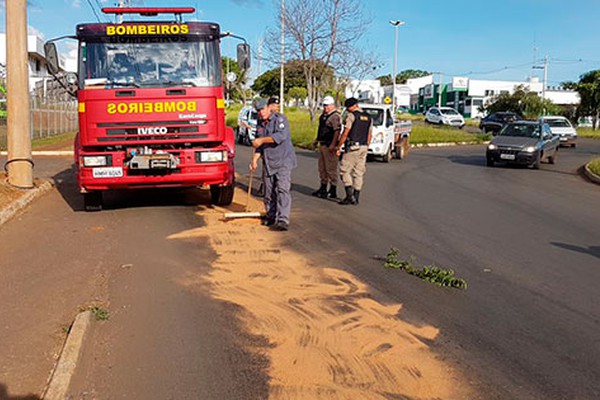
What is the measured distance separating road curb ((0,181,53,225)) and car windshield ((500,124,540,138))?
47.7ft

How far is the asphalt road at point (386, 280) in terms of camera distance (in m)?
4.36

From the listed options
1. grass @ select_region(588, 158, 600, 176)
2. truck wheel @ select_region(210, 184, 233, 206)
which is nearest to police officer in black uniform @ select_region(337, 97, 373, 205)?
truck wheel @ select_region(210, 184, 233, 206)

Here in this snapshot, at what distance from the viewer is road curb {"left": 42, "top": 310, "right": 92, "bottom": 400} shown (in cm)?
401

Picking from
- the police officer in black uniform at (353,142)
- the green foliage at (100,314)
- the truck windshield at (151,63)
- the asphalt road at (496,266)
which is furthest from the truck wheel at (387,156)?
the green foliage at (100,314)

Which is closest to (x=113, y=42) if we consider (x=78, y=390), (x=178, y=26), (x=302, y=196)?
(x=178, y=26)

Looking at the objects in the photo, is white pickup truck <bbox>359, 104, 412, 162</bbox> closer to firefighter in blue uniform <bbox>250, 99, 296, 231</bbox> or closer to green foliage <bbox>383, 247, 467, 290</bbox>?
firefighter in blue uniform <bbox>250, 99, 296, 231</bbox>

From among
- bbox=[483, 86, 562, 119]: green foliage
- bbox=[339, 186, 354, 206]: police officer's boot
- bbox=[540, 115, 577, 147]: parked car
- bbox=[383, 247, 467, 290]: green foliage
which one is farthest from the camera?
bbox=[483, 86, 562, 119]: green foliage

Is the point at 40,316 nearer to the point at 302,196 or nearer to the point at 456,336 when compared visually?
the point at 456,336

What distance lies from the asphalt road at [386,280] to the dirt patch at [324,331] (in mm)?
172

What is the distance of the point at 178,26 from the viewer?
33.3 ft

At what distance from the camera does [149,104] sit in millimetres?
9891

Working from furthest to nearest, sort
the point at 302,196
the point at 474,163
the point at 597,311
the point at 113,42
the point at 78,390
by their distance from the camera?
1. the point at 474,163
2. the point at 302,196
3. the point at 113,42
4. the point at 597,311
5. the point at 78,390

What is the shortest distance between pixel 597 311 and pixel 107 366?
13.8 feet

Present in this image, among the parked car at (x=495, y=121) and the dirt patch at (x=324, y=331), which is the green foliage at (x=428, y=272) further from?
the parked car at (x=495, y=121)
